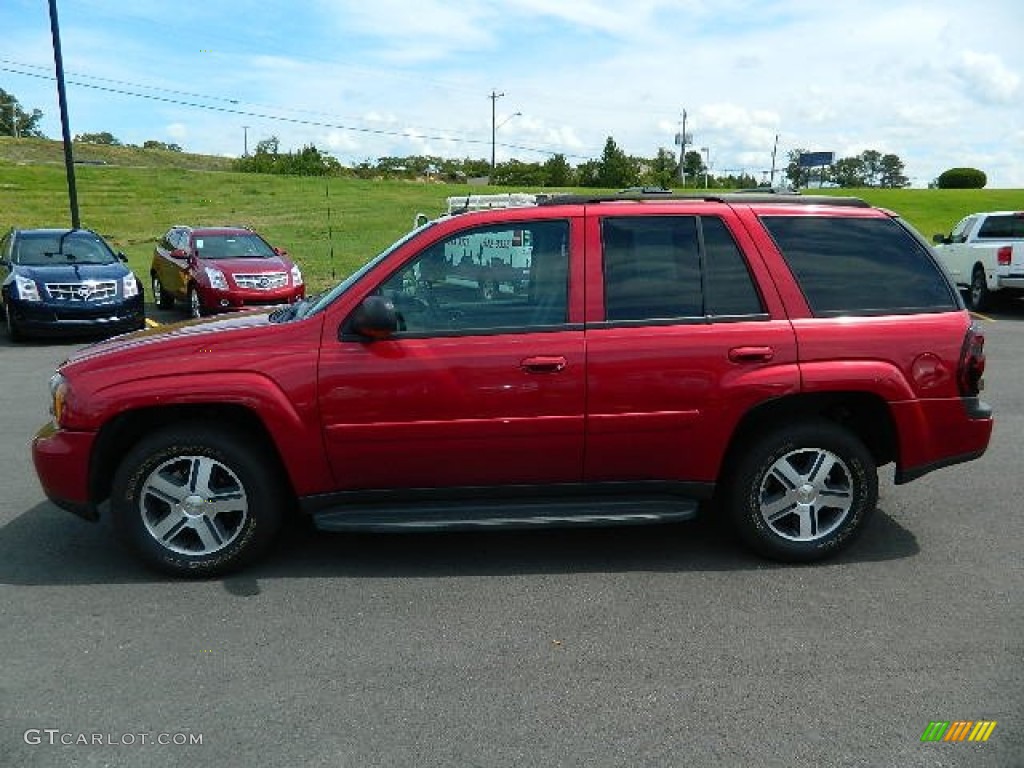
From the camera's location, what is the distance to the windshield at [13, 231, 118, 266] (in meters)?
12.5

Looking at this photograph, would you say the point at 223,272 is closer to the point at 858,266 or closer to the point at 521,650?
the point at 858,266

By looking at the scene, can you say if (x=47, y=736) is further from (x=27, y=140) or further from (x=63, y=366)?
(x=27, y=140)

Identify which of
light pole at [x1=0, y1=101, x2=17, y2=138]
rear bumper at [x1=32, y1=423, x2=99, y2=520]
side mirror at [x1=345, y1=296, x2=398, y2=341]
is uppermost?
light pole at [x1=0, y1=101, x2=17, y2=138]

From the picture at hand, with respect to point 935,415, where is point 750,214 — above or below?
above

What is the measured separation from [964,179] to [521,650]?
81956 mm

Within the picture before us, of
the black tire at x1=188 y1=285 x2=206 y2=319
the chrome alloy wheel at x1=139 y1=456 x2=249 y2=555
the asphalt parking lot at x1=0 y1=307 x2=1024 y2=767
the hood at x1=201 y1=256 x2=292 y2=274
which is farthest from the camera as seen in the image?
the black tire at x1=188 y1=285 x2=206 y2=319

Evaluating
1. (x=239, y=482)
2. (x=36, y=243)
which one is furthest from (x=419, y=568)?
(x=36, y=243)

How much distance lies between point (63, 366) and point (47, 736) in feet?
6.17

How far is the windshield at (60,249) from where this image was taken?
1248 cm

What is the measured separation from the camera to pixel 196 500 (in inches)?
161

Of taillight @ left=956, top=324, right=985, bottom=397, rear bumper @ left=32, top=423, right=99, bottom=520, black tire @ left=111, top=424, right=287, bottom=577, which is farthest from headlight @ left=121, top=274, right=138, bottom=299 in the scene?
taillight @ left=956, top=324, right=985, bottom=397

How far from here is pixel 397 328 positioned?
13.1ft

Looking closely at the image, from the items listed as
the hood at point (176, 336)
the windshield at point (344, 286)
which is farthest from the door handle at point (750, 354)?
the hood at point (176, 336)

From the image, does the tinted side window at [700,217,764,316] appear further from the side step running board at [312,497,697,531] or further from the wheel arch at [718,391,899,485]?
the side step running board at [312,497,697,531]
